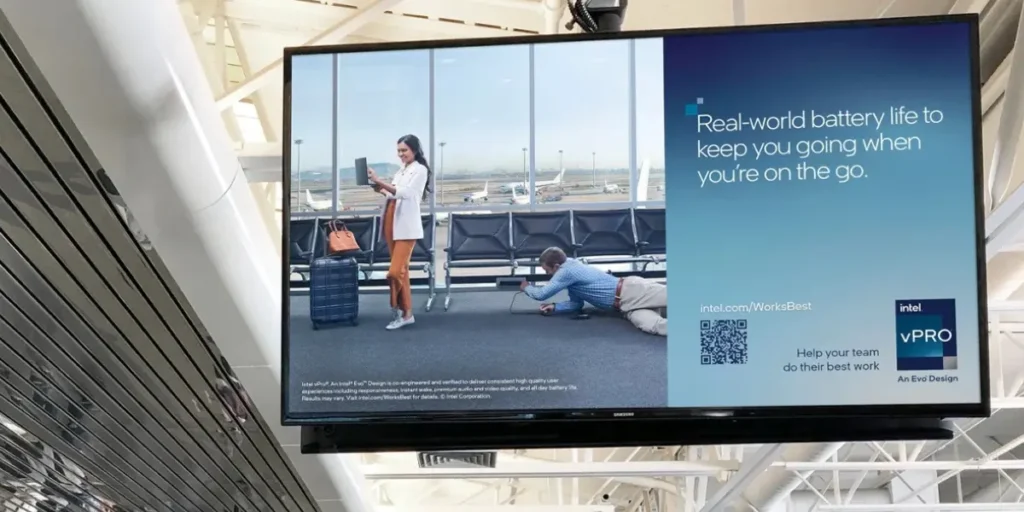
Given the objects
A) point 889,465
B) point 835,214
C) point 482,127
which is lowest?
point 889,465

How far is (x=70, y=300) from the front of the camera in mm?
3598

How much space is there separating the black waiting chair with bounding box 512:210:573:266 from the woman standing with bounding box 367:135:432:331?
284 millimetres

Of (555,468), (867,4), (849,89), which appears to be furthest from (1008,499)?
(849,89)

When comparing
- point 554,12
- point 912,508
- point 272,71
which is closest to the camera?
point 272,71

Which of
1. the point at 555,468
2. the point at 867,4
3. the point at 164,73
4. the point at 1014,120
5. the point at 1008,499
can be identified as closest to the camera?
the point at 164,73

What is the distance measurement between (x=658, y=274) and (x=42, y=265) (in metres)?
2.06

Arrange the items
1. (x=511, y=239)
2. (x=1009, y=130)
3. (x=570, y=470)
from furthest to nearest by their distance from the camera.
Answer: (x=570, y=470), (x=1009, y=130), (x=511, y=239)

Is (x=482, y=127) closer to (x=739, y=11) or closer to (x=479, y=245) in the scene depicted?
(x=479, y=245)

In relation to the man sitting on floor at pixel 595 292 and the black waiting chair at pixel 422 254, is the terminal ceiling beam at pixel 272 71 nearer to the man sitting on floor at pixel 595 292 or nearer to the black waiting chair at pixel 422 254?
the black waiting chair at pixel 422 254

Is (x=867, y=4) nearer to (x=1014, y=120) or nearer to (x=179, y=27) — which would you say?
(x=1014, y=120)

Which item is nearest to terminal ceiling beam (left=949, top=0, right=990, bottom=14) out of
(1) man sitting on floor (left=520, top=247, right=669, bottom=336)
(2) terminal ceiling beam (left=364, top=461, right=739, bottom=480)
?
(1) man sitting on floor (left=520, top=247, right=669, bottom=336)

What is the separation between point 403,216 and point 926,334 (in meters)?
1.50

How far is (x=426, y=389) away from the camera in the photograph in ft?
9.28

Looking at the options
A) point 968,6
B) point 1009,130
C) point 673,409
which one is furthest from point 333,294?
point 968,6
